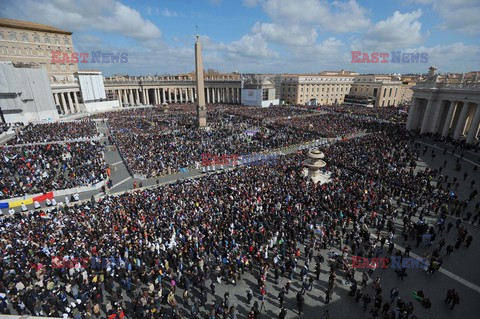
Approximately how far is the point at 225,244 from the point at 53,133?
121 ft

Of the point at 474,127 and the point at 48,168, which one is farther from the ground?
the point at 474,127

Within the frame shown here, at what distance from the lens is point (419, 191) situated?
17750 millimetres

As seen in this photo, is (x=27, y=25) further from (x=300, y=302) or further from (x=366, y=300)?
(x=366, y=300)

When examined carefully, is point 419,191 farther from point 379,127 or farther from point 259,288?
point 379,127

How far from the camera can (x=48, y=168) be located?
2495cm

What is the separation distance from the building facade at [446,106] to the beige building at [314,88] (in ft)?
150

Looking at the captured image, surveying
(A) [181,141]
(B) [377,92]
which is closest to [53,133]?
(A) [181,141]

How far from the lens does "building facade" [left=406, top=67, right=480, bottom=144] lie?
1190 inches

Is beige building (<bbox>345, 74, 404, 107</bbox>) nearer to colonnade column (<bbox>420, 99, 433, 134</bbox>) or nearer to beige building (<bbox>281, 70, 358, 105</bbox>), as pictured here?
beige building (<bbox>281, 70, 358, 105</bbox>)

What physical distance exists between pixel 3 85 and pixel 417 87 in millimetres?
67252

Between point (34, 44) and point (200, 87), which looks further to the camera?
point (34, 44)

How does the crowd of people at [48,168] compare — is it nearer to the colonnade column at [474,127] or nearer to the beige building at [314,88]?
the colonnade column at [474,127]

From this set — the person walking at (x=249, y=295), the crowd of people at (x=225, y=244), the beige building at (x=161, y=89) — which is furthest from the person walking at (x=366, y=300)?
the beige building at (x=161, y=89)

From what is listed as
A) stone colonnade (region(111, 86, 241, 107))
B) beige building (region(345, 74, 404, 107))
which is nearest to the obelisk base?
stone colonnade (region(111, 86, 241, 107))
